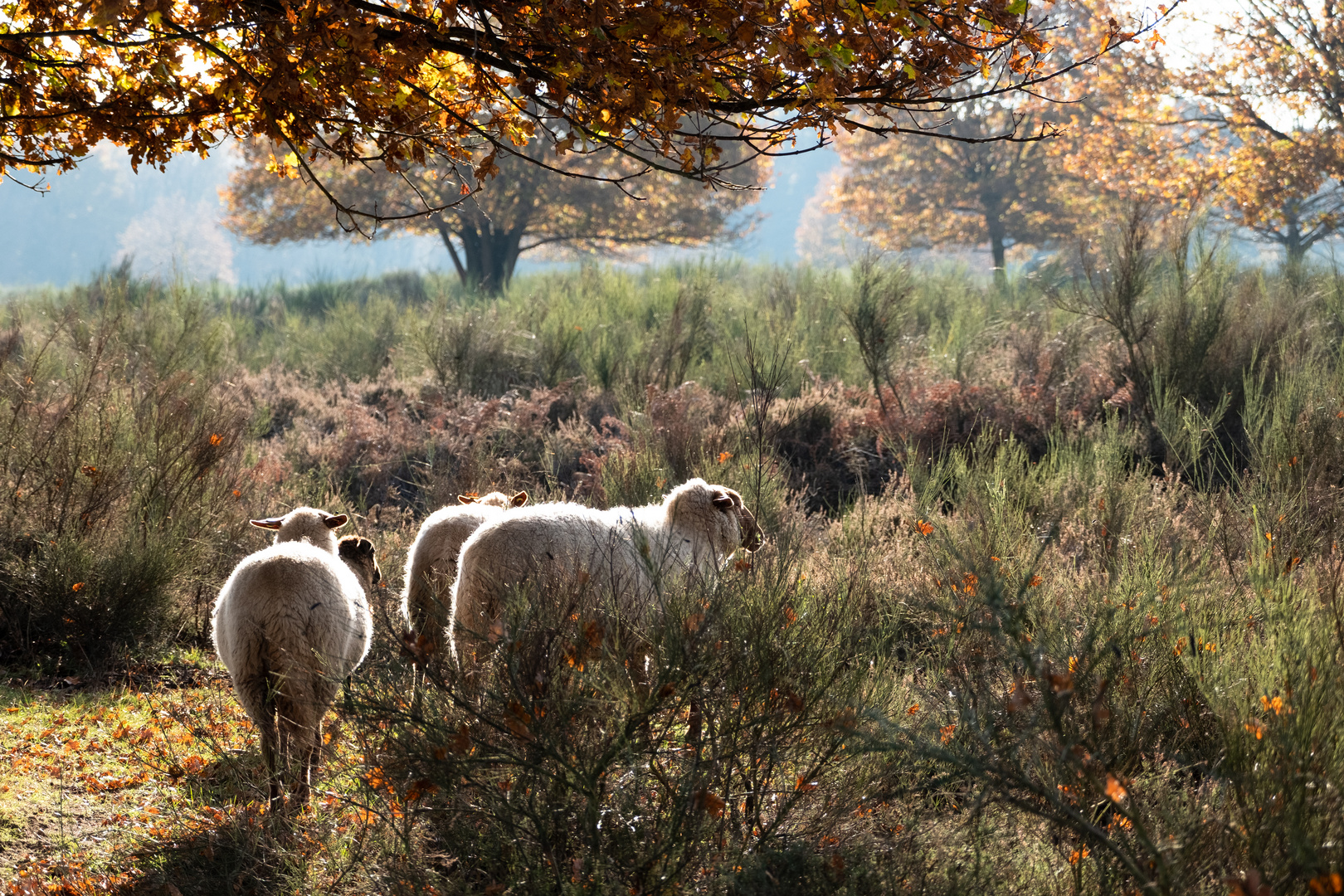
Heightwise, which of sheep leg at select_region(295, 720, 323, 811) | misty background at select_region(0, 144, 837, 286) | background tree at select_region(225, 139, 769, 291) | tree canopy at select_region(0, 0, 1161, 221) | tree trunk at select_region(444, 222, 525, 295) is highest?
misty background at select_region(0, 144, 837, 286)

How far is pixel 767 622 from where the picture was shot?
3.29 meters

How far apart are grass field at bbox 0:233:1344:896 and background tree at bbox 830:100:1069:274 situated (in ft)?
57.3

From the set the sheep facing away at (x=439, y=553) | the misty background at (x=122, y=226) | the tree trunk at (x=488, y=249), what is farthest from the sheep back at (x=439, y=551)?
the misty background at (x=122, y=226)

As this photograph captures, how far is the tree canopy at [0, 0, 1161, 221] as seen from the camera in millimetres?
3371

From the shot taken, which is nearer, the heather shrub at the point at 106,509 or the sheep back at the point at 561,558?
the sheep back at the point at 561,558

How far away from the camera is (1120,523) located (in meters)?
6.36

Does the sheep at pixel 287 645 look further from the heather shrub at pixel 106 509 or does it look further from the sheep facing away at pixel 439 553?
the heather shrub at pixel 106 509

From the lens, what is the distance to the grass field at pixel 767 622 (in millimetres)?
2758

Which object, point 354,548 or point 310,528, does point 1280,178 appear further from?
point 310,528

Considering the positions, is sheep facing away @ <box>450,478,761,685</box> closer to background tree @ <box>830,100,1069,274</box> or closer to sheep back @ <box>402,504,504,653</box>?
sheep back @ <box>402,504,504,653</box>

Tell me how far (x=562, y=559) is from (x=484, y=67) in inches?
Result: 80.5

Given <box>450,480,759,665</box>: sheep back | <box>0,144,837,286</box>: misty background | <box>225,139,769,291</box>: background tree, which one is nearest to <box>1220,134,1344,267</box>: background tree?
<box>225,139,769,291</box>: background tree

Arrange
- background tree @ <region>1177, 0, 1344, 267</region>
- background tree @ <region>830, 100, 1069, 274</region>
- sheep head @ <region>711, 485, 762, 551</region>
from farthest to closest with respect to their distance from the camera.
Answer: background tree @ <region>830, 100, 1069, 274</region>, background tree @ <region>1177, 0, 1344, 267</region>, sheep head @ <region>711, 485, 762, 551</region>

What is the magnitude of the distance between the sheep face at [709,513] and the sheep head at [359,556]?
1.54m
